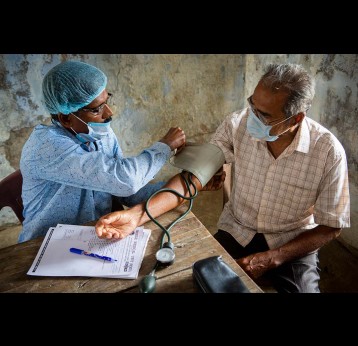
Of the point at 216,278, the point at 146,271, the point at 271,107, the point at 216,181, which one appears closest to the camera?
the point at 216,278

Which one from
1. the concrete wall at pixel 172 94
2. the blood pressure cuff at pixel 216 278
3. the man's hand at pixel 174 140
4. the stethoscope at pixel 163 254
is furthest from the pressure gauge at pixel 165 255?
the concrete wall at pixel 172 94

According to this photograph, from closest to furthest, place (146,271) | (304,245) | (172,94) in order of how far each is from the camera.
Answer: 1. (146,271)
2. (304,245)
3. (172,94)

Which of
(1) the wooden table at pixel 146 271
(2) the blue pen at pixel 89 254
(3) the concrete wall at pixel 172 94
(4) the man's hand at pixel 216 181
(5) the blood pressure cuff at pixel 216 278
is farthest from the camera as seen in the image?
(3) the concrete wall at pixel 172 94

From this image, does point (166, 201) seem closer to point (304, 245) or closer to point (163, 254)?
point (163, 254)

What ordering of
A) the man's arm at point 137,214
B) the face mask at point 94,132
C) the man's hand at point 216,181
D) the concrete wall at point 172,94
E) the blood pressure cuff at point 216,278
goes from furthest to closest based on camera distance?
the concrete wall at point 172,94 → the man's hand at point 216,181 → the face mask at point 94,132 → the man's arm at point 137,214 → the blood pressure cuff at point 216,278

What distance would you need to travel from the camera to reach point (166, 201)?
64.7 inches

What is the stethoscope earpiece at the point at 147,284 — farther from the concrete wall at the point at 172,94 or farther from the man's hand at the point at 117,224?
the concrete wall at the point at 172,94

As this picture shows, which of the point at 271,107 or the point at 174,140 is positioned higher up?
the point at 271,107

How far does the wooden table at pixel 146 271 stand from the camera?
1.22 meters

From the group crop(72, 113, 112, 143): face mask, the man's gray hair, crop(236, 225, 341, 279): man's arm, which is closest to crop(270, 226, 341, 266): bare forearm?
crop(236, 225, 341, 279): man's arm

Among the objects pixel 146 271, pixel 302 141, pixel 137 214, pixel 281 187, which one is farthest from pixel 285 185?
pixel 146 271

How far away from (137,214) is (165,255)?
1.05ft

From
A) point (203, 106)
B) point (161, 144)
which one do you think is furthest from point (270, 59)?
point (161, 144)

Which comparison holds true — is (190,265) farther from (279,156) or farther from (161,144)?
(279,156)
